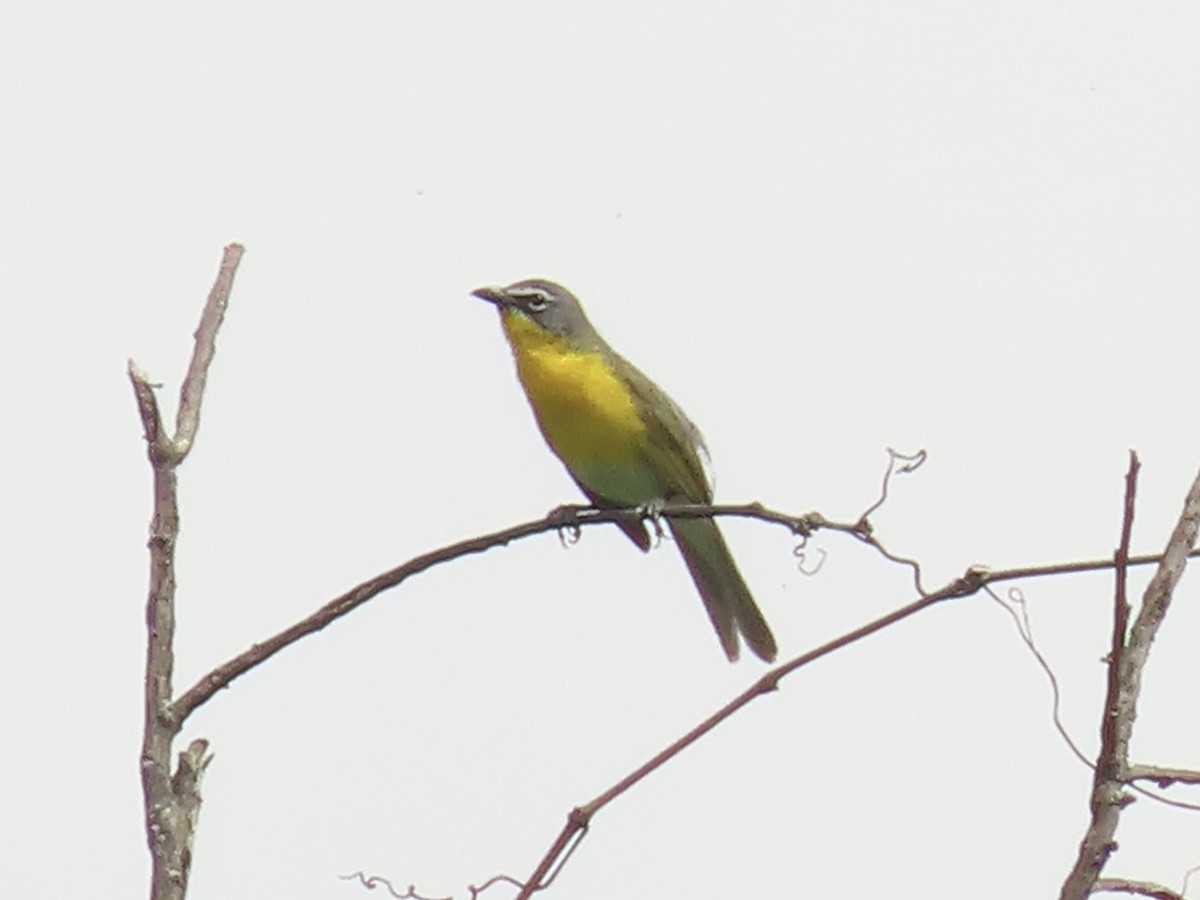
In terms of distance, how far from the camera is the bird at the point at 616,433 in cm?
688

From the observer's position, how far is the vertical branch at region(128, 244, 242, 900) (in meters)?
2.03

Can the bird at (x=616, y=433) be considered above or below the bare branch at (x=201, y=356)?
above

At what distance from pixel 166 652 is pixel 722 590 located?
504 centimetres

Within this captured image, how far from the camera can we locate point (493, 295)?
7047 millimetres

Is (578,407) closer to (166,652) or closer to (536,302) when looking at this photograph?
(536,302)

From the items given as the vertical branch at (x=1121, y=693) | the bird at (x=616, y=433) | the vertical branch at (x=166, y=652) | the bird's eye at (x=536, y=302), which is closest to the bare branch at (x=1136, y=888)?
the vertical branch at (x=1121, y=693)

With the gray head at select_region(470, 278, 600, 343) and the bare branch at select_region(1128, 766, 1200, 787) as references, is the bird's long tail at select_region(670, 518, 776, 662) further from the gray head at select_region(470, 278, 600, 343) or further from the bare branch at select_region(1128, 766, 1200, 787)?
the bare branch at select_region(1128, 766, 1200, 787)

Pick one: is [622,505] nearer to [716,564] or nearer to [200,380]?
[716,564]

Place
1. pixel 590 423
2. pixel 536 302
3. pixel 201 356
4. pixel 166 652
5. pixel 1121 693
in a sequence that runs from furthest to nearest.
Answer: pixel 536 302 < pixel 590 423 < pixel 201 356 < pixel 166 652 < pixel 1121 693

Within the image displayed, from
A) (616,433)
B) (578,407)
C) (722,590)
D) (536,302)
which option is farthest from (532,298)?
(722,590)

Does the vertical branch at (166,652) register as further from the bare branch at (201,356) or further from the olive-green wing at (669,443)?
the olive-green wing at (669,443)

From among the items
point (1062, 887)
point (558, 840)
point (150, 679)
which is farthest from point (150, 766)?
point (1062, 887)

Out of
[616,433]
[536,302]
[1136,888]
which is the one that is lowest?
[1136,888]

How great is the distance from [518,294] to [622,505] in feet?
2.83
